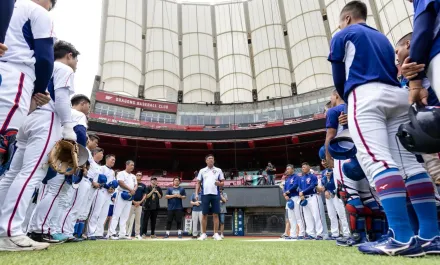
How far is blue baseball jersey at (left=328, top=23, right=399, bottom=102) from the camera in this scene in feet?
6.62

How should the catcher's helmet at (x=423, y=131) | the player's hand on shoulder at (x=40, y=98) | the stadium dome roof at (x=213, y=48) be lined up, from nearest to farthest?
the catcher's helmet at (x=423, y=131)
the player's hand on shoulder at (x=40, y=98)
the stadium dome roof at (x=213, y=48)

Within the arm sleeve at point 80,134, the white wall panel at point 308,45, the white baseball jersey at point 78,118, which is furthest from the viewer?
the white wall panel at point 308,45

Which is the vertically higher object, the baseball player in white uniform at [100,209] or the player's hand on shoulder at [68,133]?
the player's hand on shoulder at [68,133]

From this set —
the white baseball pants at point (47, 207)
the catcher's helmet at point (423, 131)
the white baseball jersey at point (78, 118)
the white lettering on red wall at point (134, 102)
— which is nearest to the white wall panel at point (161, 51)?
the white lettering on red wall at point (134, 102)

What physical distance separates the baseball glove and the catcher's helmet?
250 centimetres

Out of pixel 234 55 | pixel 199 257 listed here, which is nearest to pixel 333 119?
pixel 199 257

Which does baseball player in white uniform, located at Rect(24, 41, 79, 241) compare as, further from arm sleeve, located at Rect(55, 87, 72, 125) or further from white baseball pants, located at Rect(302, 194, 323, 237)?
white baseball pants, located at Rect(302, 194, 323, 237)

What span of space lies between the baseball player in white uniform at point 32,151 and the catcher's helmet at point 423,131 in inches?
98.6

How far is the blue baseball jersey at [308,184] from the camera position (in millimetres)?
7141

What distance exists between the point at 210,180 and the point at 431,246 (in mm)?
4748

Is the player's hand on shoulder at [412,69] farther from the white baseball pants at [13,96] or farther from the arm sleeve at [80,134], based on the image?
the arm sleeve at [80,134]

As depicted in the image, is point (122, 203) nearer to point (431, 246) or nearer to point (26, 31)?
point (26, 31)

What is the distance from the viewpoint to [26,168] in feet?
7.36

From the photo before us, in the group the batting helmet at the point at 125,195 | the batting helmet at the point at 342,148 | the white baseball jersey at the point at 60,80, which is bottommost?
the batting helmet at the point at 342,148
